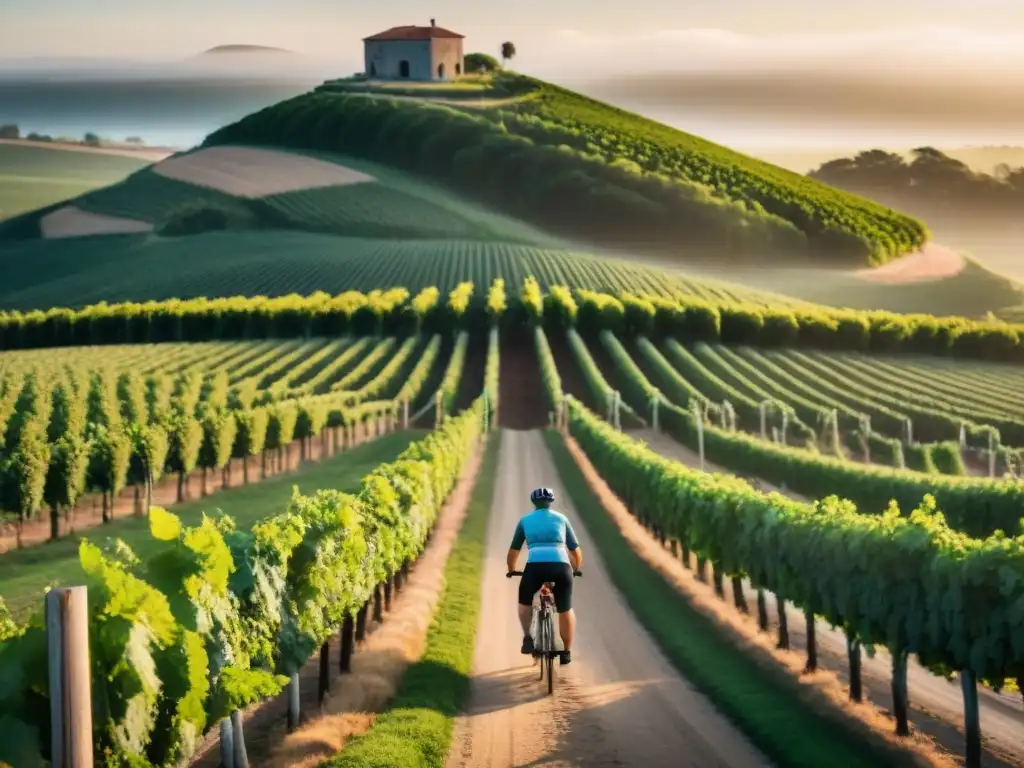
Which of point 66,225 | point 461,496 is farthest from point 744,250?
point 461,496

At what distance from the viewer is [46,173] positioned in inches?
3971

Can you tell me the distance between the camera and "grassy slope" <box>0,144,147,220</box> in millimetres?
91500

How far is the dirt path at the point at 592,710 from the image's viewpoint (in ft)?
50.1

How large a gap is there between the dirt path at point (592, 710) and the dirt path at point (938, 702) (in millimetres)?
2908

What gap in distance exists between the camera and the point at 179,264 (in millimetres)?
119562

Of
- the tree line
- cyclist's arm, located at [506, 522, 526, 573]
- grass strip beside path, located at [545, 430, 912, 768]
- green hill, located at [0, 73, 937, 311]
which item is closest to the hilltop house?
green hill, located at [0, 73, 937, 311]

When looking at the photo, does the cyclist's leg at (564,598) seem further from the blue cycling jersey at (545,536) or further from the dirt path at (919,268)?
the dirt path at (919,268)

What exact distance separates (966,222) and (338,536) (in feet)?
271

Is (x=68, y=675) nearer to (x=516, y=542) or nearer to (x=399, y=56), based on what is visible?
(x=516, y=542)

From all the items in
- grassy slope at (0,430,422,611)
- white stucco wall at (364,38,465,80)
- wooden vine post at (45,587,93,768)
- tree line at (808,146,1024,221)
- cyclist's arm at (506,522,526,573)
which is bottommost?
grassy slope at (0,430,422,611)

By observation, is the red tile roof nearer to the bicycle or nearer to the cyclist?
the cyclist

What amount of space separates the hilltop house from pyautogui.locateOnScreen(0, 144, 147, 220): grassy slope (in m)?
41.0

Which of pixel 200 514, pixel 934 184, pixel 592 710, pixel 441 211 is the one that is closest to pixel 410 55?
pixel 441 211

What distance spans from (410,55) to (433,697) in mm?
141661
